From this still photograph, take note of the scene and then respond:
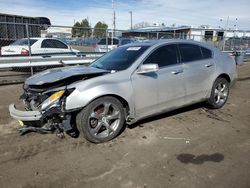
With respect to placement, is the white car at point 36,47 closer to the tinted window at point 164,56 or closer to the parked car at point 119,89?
the parked car at point 119,89

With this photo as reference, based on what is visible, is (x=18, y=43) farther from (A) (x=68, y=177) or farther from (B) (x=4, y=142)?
(A) (x=68, y=177)

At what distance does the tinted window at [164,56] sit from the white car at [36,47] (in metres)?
7.26

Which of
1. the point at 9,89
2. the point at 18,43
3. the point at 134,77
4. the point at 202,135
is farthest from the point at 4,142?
the point at 18,43

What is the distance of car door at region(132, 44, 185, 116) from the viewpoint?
162 inches

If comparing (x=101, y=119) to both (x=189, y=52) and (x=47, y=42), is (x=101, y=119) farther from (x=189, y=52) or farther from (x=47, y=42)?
(x=47, y=42)

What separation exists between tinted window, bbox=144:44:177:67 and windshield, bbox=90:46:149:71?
0.70 ft

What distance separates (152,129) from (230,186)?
1.85m

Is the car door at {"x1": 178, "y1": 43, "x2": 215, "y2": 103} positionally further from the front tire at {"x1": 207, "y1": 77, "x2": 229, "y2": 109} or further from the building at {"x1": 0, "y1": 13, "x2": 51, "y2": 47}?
the building at {"x1": 0, "y1": 13, "x2": 51, "y2": 47}

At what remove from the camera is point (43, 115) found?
3496mm

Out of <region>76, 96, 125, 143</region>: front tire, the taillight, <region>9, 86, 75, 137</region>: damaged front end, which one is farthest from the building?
<region>76, 96, 125, 143</region>: front tire

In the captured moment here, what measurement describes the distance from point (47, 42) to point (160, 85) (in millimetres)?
8150

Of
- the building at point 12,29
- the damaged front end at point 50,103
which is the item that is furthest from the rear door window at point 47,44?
the damaged front end at point 50,103

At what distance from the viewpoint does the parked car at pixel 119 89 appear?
11.7 feet

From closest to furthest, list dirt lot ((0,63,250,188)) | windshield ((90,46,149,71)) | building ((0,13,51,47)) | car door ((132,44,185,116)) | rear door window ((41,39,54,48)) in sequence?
1. dirt lot ((0,63,250,188))
2. car door ((132,44,185,116))
3. windshield ((90,46,149,71))
4. rear door window ((41,39,54,48))
5. building ((0,13,51,47))
